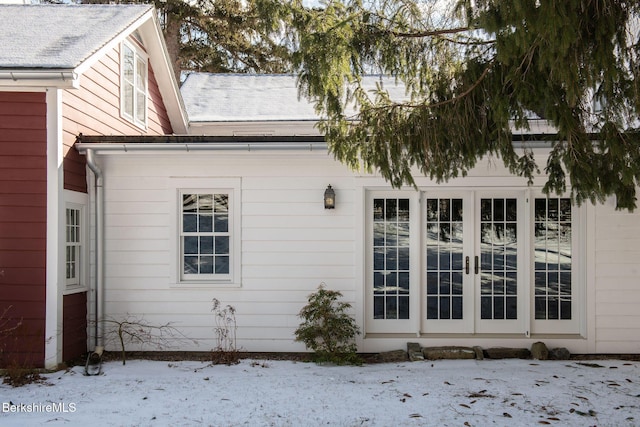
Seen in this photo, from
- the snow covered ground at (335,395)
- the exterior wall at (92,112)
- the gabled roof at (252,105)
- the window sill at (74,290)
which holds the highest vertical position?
the gabled roof at (252,105)

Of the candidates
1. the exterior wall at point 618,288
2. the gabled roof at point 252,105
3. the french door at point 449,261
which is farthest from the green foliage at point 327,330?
the gabled roof at point 252,105

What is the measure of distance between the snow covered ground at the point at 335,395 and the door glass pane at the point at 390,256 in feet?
2.95

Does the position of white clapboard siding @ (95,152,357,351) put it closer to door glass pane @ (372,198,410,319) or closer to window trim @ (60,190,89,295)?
window trim @ (60,190,89,295)

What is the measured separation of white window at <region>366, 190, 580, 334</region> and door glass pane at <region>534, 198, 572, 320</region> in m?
0.01

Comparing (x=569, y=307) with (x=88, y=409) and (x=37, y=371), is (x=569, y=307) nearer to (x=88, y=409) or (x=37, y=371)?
(x=88, y=409)

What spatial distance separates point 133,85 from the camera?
973cm

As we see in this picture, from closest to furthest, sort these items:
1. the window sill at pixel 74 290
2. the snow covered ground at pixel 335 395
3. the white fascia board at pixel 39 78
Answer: the snow covered ground at pixel 335 395, the white fascia board at pixel 39 78, the window sill at pixel 74 290

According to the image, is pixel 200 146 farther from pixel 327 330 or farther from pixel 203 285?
pixel 327 330

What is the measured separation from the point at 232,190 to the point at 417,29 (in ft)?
10.6

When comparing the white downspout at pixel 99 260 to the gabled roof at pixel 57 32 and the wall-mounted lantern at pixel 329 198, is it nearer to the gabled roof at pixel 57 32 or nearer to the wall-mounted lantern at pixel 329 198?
the gabled roof at pixel 57 32

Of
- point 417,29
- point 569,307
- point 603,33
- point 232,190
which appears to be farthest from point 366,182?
point 603,33

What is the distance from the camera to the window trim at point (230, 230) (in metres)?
7.43

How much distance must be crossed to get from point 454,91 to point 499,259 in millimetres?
2948

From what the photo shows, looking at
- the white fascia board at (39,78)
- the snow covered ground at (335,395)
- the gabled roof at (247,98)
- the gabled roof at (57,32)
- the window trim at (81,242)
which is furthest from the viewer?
the gabled roof at (247,98)
